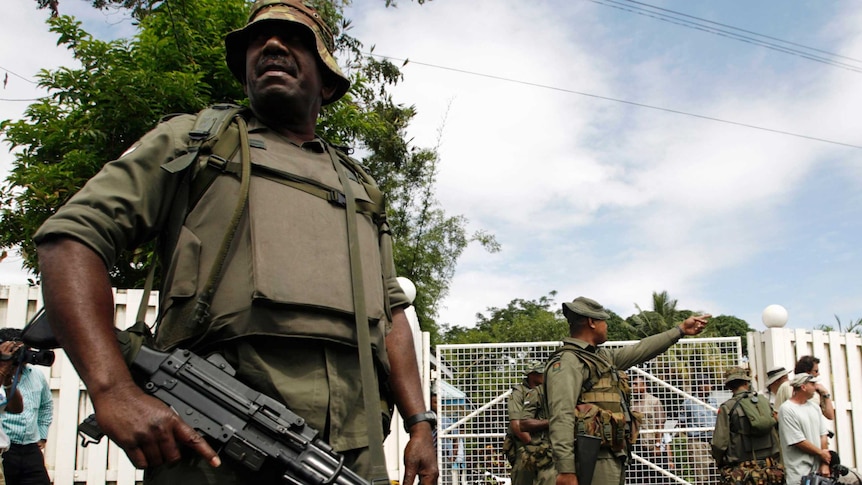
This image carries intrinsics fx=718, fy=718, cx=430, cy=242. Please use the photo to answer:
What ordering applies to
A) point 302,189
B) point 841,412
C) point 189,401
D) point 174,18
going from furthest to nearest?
point 174,18 < point 841,412 < point 302,189 < point 189,401

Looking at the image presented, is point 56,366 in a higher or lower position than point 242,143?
lower

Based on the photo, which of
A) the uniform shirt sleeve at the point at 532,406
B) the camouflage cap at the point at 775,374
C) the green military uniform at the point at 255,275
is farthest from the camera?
the camouflage cap at the point at 775,374

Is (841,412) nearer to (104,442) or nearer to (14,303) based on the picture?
(104,442)

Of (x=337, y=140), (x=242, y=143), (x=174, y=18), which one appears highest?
(x=174, y=18)

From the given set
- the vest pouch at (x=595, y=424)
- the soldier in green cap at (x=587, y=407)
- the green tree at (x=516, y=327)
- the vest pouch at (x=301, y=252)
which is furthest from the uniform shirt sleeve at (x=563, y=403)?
the green tree at (x=516, y=327)

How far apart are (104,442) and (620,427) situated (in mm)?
4073

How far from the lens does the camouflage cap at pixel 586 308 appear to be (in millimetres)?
5598

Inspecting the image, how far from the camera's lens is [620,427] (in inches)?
203

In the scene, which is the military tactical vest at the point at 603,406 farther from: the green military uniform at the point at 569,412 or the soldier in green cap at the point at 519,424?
the soldier in green cap at the point at 519,424

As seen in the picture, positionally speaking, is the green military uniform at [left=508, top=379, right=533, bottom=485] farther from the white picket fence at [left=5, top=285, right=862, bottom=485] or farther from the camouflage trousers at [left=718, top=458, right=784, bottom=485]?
the camouflage trousers at [left=718, top=458, right=784, bottom=485]

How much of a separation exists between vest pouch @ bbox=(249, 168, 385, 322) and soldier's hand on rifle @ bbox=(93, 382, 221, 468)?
0.34 meters

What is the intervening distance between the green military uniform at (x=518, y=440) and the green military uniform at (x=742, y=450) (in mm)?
1839

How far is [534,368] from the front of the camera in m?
7.79

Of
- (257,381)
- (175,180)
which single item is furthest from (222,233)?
(257,381)
